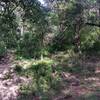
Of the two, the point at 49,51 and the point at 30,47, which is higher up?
the point at 30,47

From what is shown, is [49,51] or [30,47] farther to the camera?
[49,51]

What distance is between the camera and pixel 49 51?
14461 millimetres

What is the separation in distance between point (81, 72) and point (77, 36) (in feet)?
11.6

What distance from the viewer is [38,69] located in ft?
32.4

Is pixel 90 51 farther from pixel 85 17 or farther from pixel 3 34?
pixel 3 34

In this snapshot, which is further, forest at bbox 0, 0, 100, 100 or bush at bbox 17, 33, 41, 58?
bush at bbox 17, 33, 41, 58

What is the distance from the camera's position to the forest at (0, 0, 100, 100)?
12.4 feet

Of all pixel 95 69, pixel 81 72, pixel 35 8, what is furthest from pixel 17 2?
pixel 95 69

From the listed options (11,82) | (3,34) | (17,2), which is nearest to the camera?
(17,2)

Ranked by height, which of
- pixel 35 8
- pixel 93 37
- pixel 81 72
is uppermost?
pixel 35 8

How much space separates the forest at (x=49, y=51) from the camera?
12.4 ft

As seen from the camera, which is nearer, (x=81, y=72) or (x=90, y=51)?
(x=81, y=72)

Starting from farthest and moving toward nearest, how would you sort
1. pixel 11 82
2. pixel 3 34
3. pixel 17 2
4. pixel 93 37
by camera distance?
pixel 93 37 → pixel 11 82 → pixel 3 34 → pixel 17 2

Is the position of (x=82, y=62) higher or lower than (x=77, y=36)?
lower
